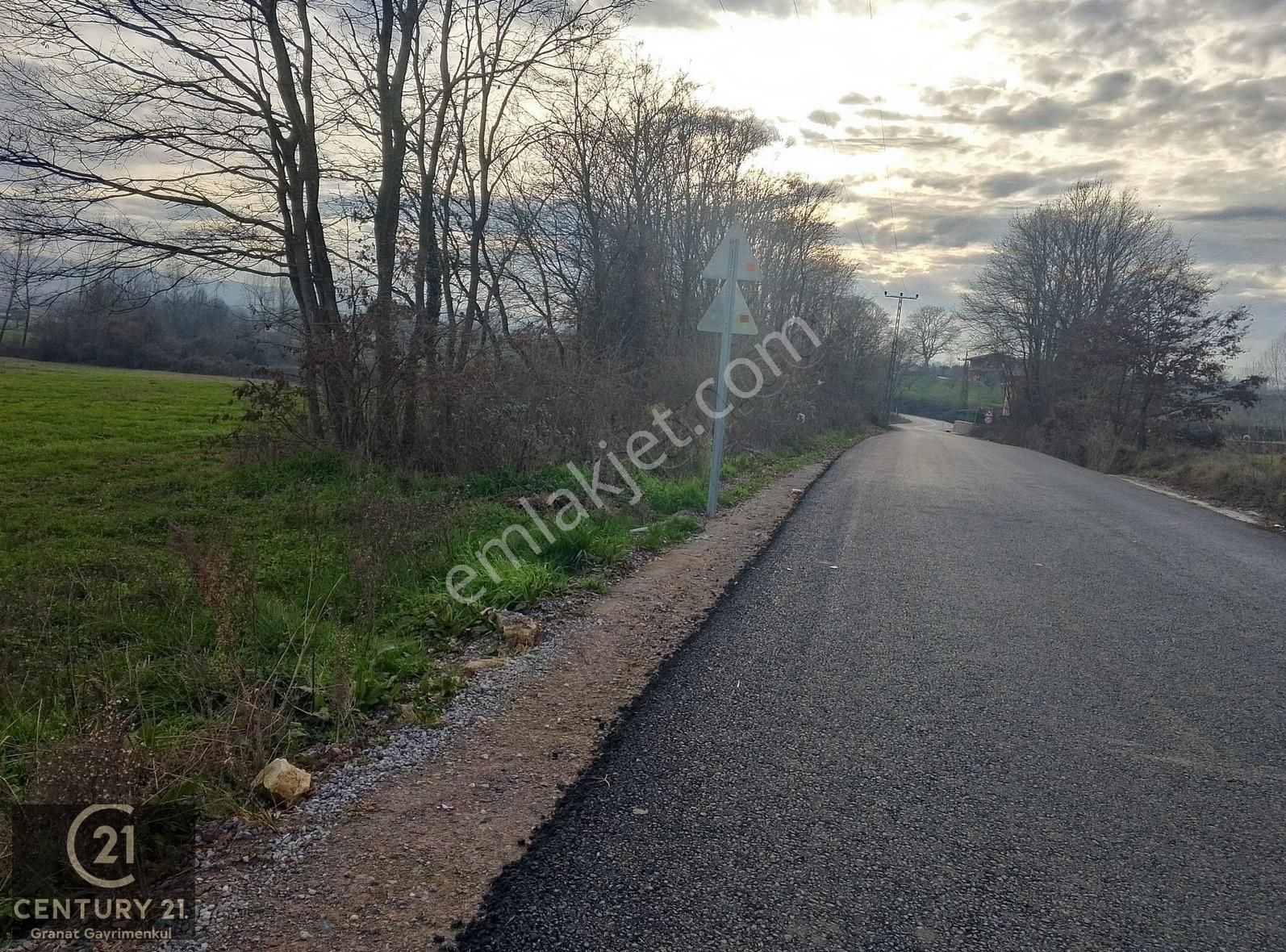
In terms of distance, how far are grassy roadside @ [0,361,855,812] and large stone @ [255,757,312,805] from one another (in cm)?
8

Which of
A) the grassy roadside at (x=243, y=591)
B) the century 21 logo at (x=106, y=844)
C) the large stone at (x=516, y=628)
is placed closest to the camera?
the century 21 logo at (x=106, y=844)

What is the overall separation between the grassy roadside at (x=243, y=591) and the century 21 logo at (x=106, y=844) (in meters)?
0.17

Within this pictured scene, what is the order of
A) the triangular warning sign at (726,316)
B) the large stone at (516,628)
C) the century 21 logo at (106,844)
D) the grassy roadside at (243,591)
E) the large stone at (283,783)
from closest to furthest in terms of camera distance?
1. the century 21 logo at (106,844)
2. the large stone at (283,783)
3. the grassy roadside at (243,591)
4. the large stone at (516,628)
5. the triangular warning sign at (726,316)

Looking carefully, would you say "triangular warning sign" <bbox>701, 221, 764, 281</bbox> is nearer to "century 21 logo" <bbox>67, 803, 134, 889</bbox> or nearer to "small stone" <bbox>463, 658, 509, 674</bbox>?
"small stone" <bbox>463, 658, 509, 674</bbox>

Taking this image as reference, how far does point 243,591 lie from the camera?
5070 millimetres

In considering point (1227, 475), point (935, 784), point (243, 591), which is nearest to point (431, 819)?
point (935, 784)

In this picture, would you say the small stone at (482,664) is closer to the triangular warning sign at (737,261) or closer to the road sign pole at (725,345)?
the road sign pole at (725,345)

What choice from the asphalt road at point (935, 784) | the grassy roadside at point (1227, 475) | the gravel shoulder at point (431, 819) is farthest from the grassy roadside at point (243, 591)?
the grassy roadside at point (1227, 475)

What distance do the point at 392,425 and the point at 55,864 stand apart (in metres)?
10.3

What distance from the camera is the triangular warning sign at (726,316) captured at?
32.6 feet

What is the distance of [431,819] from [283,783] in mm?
649

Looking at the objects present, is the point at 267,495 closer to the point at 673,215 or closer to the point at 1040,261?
the point at 673,215

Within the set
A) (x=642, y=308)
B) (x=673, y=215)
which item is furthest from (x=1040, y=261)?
(x=642, y=308)

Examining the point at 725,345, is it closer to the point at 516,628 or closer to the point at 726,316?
the point at 726,316
